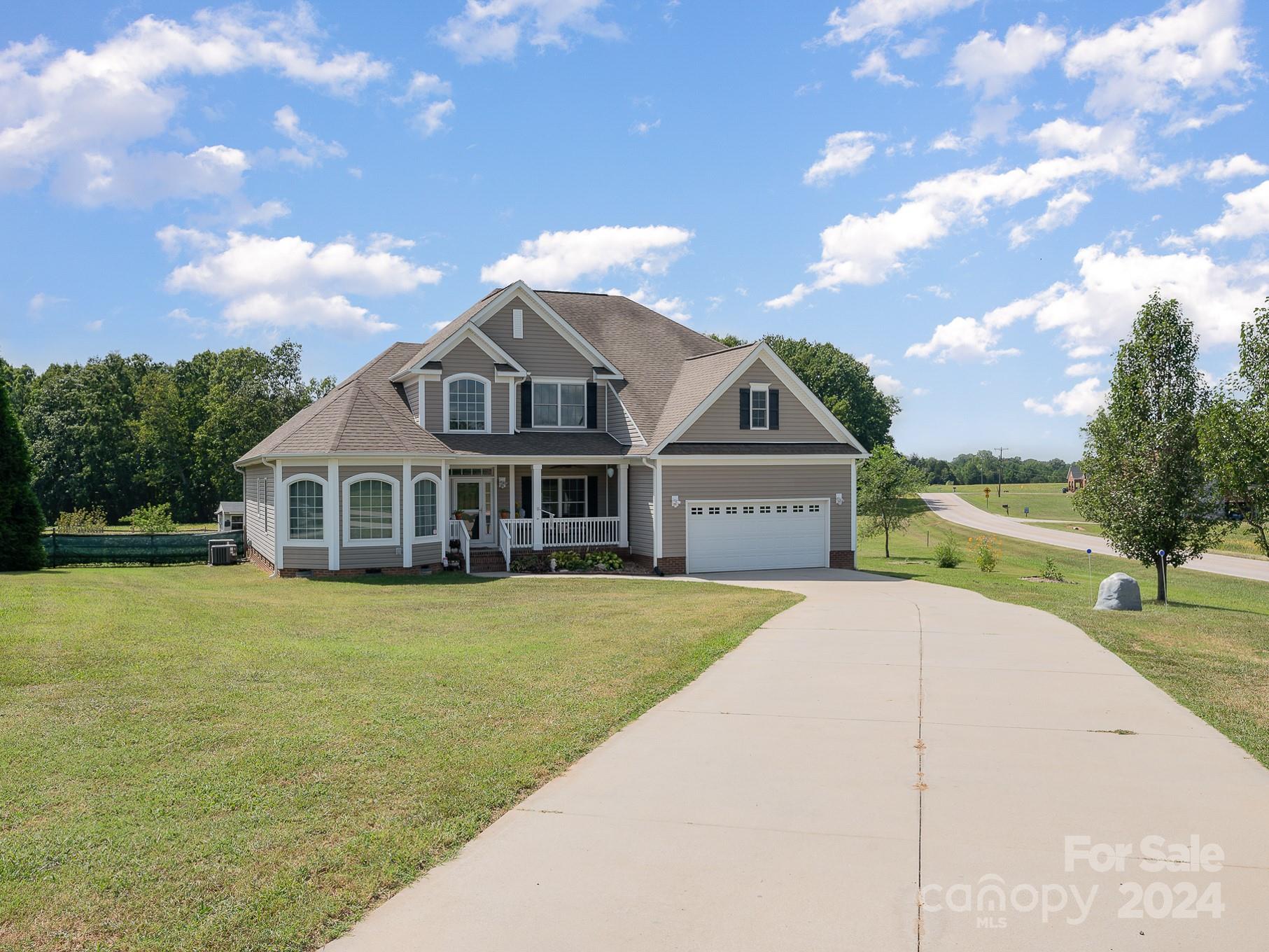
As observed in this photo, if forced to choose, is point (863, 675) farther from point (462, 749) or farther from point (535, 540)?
point (535, 540)

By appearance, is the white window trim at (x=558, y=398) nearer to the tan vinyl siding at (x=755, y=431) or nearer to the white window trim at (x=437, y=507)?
the white window trim at (x=437, y=507)

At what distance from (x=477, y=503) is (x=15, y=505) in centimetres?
1248

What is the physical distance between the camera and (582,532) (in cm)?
2609

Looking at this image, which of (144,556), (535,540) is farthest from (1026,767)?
(144,556)

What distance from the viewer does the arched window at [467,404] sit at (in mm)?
25625

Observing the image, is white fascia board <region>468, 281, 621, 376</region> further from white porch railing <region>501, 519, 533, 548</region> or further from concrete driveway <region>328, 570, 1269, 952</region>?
concrete driveway <region>328, 570, 1269, 952</region>

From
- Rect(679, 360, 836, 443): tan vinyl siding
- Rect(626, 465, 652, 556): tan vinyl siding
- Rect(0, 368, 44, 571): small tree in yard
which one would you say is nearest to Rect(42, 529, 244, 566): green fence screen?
Rect(0, 368, 44, 571): small tree in yard

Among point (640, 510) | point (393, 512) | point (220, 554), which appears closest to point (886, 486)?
point (640, 510)

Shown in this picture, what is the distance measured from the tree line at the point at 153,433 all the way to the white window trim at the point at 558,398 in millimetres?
36117

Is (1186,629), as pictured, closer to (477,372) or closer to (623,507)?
(623,507)

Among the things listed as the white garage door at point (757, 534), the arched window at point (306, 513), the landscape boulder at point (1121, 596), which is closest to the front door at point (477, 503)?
the arched window at point (306, 513)

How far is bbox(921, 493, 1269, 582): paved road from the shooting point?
A: 136 feet

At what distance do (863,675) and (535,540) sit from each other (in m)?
15.7

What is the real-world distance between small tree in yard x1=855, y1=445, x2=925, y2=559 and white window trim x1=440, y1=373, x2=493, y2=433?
16782 mm
